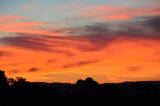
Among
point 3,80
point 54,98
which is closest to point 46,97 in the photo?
point 54,98

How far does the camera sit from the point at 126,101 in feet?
406

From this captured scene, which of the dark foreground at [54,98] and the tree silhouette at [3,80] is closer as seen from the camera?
the dark foreground at [54,98]

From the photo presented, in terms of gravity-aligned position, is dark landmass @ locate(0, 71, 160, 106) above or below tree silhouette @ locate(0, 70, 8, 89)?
below

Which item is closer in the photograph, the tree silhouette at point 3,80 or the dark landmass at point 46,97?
the dark landmass at point 46,97

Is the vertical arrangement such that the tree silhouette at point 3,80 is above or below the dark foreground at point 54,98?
above

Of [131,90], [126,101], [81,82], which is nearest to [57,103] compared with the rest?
[126,101]

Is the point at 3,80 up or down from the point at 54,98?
up

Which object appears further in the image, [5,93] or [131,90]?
[131,90]

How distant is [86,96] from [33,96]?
19675 mm

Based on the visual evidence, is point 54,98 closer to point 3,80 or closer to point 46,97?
point 46,97

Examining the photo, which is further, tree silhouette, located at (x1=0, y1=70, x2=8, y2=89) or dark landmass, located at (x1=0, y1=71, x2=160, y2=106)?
tree silhouette, located at (x1=0, y1=70, x2=8, y2=89)

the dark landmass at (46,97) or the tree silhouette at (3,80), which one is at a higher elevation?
the tree silhouette at (3,80)

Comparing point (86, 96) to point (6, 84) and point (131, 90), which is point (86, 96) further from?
point (131, 90)

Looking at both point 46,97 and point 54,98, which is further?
point 54,98
